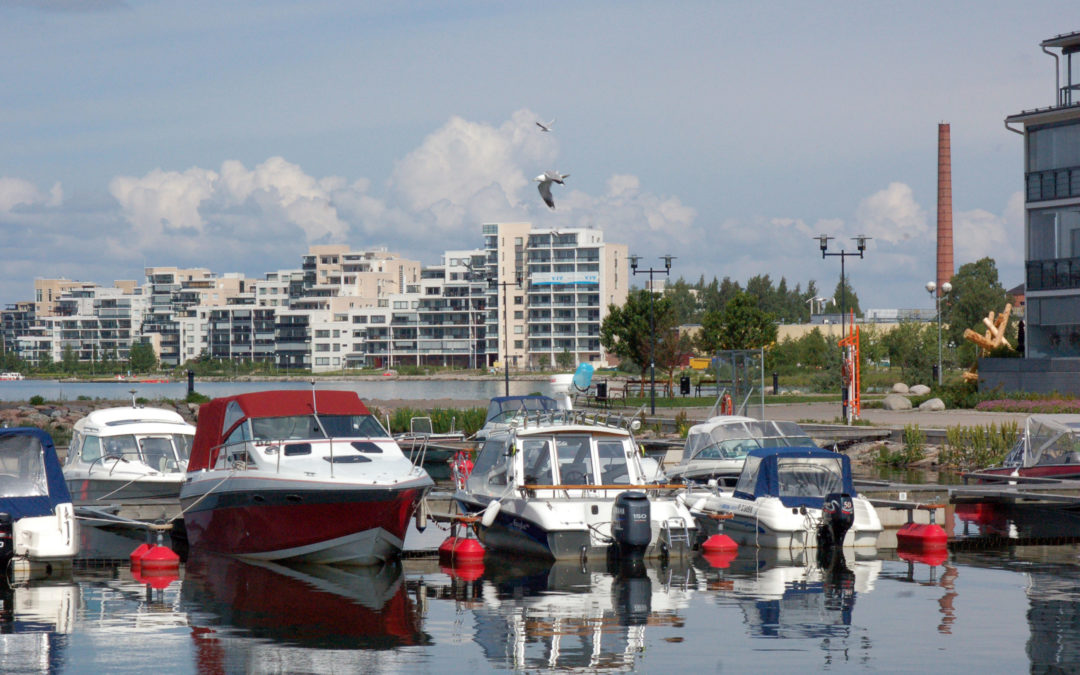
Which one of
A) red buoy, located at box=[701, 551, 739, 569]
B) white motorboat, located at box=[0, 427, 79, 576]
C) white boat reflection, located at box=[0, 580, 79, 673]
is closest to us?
white boat reflection, located at box=[0, 580, 79, 673]

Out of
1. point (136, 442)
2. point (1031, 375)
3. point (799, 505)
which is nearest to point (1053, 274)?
point (1031, 375)

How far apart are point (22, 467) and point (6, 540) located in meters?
1.99

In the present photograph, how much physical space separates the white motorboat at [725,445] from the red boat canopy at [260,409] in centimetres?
968

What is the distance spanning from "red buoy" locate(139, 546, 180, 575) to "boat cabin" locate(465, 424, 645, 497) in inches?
249

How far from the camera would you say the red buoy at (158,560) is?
2347 centimetres

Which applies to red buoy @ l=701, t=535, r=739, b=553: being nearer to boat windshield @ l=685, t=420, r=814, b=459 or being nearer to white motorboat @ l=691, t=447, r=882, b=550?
white motorboat @ l=691, t=447, r=882, b=550

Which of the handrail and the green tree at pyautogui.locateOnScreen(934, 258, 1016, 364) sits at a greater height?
the green tree at pyautogui.locateOnScreen(934, 258, 1016, 364)

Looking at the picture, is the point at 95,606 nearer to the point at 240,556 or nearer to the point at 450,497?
the point at 240,556

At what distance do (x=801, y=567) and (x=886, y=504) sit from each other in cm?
496

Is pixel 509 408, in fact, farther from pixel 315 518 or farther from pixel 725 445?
pixel 315 518

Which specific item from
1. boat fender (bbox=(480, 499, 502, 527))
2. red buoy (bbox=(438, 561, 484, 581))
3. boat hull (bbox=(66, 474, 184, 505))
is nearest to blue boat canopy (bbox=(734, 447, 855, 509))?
boat fender (bbox=(480, 499, 502, 527))

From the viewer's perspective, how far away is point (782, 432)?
32906 mm

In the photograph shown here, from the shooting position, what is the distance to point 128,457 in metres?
30.0

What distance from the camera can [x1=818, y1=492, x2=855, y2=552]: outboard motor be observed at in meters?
23.7
